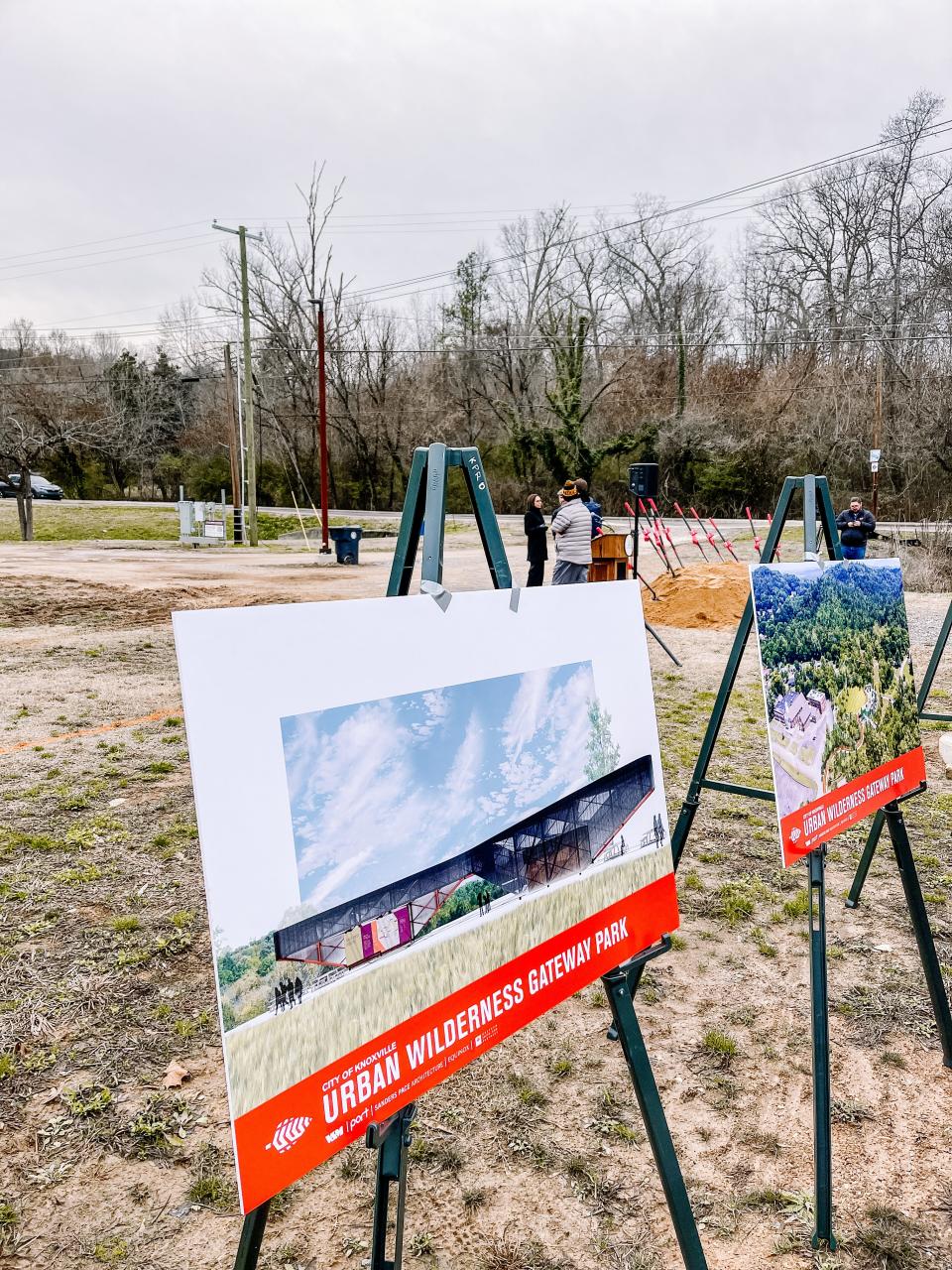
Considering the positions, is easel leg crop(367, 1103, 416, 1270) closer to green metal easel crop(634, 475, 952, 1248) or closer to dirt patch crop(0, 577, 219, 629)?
green metal easel crop(634, 475, 952, 1248)

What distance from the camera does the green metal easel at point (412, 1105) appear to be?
1.42m

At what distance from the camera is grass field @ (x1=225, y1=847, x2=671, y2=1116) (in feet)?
4.02

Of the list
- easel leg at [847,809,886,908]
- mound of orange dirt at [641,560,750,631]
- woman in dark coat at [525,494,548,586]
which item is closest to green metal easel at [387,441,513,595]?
easel leg at [847,809,886,908]

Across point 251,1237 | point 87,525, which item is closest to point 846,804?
point 251,1237

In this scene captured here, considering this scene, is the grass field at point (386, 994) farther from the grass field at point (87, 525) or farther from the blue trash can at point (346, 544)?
the grass field at point (87, 525)

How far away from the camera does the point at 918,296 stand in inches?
1534

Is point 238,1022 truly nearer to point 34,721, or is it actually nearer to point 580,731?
point 580,731

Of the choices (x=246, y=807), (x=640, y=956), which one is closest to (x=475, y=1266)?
(x=640, y=956)

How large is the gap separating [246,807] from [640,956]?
41.8 inches

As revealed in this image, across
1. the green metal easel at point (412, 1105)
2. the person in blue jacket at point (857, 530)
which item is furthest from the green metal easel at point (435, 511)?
the person in blue jacket at point (857, 530)

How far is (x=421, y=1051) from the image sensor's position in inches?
57.0

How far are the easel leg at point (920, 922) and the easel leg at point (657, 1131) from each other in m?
1.31

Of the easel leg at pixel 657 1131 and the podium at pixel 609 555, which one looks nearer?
the easel leg at pixel 657 1131

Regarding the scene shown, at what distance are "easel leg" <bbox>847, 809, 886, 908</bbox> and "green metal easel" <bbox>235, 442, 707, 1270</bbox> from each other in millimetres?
2207
